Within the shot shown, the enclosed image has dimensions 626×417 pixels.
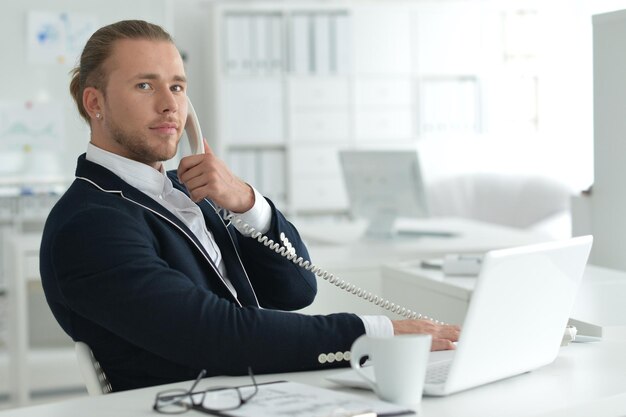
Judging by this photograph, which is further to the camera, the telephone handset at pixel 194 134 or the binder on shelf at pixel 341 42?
the binder on shelf at pixel 341 42

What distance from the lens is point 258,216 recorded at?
187 cm

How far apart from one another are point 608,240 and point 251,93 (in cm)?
344

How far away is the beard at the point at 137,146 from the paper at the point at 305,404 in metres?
0.58

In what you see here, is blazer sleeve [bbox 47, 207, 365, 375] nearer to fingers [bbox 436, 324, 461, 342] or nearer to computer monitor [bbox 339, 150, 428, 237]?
fingers [bbox 436, 324, 461, 342]

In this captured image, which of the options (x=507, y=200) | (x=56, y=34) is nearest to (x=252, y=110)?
(x=56, y=34)

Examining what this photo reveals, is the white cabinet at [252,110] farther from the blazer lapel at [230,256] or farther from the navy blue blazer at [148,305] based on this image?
the navy blue blazer at [148,305]

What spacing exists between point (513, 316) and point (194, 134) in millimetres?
901

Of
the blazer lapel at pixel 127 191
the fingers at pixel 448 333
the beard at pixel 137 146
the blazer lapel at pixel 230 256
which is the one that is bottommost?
the fingers at pixel 448 333

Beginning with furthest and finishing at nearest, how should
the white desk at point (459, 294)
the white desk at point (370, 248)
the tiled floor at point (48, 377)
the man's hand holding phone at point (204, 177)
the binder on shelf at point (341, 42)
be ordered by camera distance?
the binder on shelf at point (341, 42), the tiled floor at point (48, 377), the white desk at point (370, 248), the white desk at point (459, 294), the man's hand holding phone at point (204, 177)

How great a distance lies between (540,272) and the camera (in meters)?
1.37

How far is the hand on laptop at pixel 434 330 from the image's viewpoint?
1547mm

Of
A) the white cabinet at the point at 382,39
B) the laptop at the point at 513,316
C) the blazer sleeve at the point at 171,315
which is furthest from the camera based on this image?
the white cabinet at the point at 382,39

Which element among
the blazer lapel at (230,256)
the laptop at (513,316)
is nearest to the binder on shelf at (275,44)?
the blazer lapel at (230,256)

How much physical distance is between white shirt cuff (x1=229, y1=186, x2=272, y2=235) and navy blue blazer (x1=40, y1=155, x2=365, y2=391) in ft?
0.54
